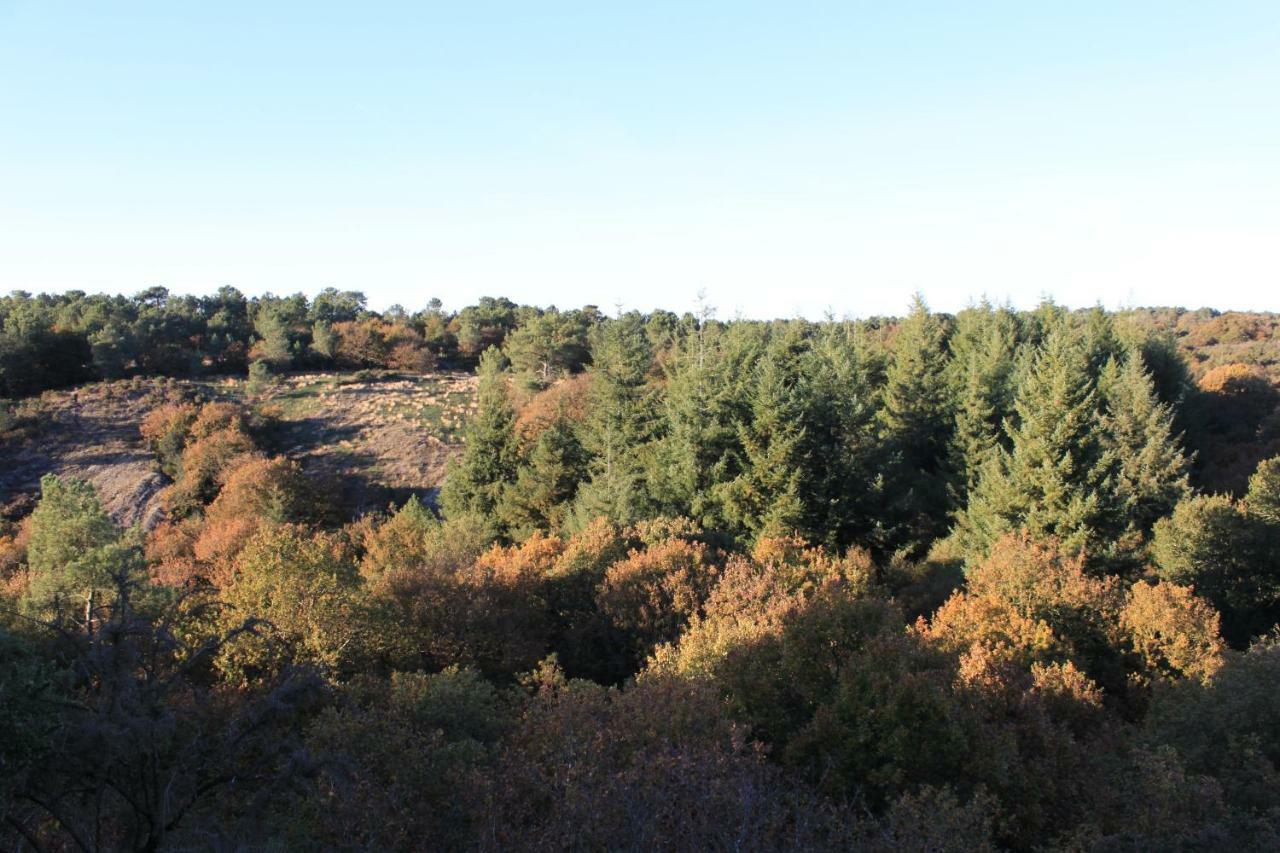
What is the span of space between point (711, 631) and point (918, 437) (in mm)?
25819

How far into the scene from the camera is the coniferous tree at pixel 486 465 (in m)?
39.1

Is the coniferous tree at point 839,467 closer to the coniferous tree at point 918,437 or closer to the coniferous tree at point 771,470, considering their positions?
the coniferous tree at point 771,470

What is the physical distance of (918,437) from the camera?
39.7m

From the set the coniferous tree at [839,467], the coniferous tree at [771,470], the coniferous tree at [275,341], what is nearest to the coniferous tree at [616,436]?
the coniferous tree at [771,470]

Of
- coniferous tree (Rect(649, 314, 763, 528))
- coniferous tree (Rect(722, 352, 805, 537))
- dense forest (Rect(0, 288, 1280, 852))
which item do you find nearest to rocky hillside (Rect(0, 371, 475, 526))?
dense forest (Rect(0, 288, 1280, 852))

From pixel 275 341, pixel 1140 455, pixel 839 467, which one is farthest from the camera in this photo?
pixel 275 341

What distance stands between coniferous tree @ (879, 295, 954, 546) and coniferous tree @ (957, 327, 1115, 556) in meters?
5.02

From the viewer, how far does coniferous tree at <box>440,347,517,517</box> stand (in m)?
39.1

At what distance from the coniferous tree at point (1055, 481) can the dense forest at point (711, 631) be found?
124 millimetres

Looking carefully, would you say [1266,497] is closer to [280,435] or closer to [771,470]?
[771,470]

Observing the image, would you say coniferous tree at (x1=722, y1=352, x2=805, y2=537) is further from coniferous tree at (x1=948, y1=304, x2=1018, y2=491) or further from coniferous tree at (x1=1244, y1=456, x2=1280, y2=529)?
coniferous tree at (x1=1244, y1=456, x2=1280, y2=529)

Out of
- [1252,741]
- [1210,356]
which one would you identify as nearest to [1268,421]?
[1210,356]

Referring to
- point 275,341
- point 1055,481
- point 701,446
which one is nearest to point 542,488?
point 701,446

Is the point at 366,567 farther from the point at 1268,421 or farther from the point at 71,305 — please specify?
the point at 71,305
